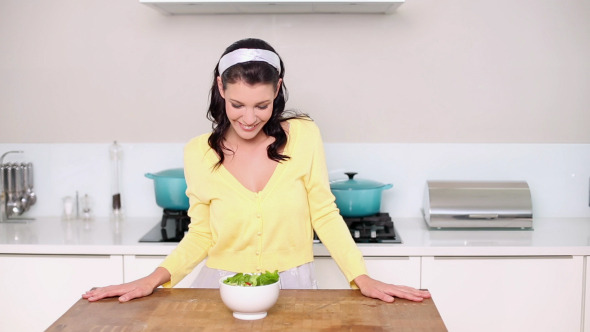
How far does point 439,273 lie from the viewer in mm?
2758

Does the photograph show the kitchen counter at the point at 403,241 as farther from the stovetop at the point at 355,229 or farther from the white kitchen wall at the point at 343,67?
the white kitchen wall at the point at 343,67

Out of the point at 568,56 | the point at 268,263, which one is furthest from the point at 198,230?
the point at 568,56

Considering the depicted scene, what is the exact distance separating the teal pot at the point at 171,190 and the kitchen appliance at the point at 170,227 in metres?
0.03

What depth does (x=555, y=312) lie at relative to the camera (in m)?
2.77

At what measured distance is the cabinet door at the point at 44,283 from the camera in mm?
2805

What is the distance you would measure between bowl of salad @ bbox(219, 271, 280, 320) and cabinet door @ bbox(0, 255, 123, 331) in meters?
1.22

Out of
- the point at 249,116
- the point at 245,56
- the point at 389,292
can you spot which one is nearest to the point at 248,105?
the point at 249,116

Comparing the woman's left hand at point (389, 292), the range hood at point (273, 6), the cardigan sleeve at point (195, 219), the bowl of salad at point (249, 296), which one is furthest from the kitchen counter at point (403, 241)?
the bowl of salad at point (249, 296)

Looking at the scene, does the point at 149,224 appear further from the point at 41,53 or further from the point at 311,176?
the point at 311,176

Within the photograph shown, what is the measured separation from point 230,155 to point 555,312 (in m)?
1.45

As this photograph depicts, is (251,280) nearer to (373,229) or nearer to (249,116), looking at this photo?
(249,116)

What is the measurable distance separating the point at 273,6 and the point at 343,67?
1.46 feet

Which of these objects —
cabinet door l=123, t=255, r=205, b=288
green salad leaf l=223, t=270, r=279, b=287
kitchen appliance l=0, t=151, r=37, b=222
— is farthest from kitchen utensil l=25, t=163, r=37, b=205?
green salad leaf l=223, t=270, r=279, b=287

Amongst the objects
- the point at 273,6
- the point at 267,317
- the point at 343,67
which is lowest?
the point at 267,317
